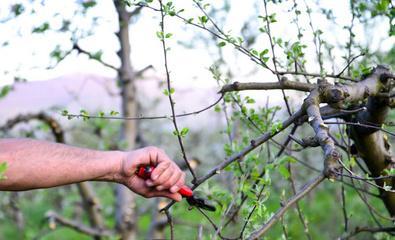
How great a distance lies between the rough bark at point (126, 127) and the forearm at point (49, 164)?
2395 millimetres

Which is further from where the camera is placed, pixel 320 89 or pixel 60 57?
pixel 60 57

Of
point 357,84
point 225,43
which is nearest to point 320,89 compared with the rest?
point 357,84

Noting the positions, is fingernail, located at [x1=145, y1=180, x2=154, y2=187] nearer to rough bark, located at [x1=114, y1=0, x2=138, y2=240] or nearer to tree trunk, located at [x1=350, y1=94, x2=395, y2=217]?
tree trunk, located at [x1=350, y1=94, x2=395, y2=217]

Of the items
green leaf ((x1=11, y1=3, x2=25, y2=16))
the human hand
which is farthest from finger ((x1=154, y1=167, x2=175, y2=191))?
green leaf ((x1=11, y1=3, x2=25, y2=16))

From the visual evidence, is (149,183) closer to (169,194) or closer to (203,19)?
(169,194)

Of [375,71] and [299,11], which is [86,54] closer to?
[299,11]

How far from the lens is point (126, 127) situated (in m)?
4.88

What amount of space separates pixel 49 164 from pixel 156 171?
37cm

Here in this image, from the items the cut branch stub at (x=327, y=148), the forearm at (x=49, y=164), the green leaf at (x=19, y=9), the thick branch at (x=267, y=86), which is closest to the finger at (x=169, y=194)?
the forearm at (x=49, y=164)

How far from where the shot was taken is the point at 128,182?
7.11 feet

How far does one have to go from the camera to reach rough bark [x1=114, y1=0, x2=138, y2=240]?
4484 millimetres

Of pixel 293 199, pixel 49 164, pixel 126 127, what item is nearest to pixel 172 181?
pixel 49 164

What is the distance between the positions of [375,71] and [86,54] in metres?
2.12

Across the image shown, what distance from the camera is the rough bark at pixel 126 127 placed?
448 cm
